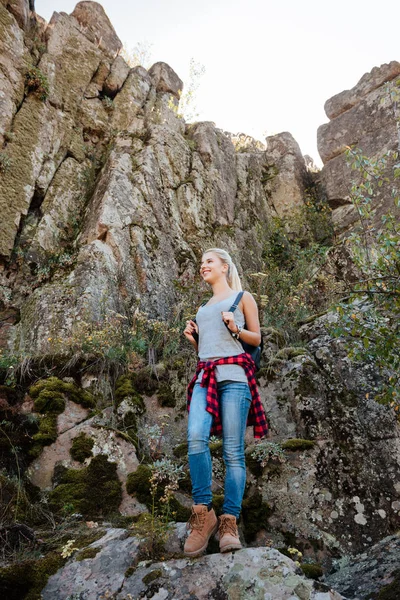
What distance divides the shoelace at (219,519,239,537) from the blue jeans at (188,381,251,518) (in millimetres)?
58

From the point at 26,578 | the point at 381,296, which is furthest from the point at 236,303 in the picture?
the point at 26,578

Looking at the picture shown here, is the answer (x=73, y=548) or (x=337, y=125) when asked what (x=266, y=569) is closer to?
(x=73, y=548)

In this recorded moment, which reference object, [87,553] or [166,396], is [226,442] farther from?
[166,396]

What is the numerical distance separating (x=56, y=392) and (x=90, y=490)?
134cm

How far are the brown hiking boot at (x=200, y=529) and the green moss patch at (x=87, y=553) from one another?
611 mm

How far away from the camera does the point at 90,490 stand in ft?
12.8

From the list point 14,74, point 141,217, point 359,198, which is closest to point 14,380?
point 359,198

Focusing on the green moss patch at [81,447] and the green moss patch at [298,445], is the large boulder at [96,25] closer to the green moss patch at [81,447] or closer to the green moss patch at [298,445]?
the green moss patch at [81,447]

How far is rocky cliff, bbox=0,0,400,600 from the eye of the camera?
3.71 metres

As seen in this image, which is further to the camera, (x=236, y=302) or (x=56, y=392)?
(x=56, y=392)

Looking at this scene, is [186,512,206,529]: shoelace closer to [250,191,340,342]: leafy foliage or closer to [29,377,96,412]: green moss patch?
[29,377,96,412]: green moss patch

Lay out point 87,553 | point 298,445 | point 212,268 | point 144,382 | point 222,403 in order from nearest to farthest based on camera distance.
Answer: point 87,553 < point 222,403 < point 212,268 < point 298,445 < point 144,382

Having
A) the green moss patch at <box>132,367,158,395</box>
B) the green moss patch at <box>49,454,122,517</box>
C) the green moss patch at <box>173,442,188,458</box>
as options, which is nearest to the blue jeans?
the green moss patch at <box>49,454,122,517</box>

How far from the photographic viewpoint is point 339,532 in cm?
370
